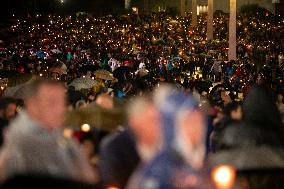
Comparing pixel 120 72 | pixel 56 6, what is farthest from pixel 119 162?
pixel 56 6

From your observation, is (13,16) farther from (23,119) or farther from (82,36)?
(23,119)

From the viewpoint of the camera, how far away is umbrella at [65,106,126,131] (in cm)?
629

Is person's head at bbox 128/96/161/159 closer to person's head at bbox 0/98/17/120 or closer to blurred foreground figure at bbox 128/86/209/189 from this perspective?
blurred foreground figure at bbox 128/86/209/189

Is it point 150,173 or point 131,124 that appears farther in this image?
point 131,124

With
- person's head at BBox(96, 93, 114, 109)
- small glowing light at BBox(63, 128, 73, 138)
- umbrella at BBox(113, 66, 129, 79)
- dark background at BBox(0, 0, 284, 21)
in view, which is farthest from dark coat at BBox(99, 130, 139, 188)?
dark background at BBox(0, 0, 284, 21)

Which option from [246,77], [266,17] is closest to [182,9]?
→ [266,17]

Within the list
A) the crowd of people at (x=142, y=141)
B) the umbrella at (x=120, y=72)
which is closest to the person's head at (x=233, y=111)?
the crowd of people at (x=142, y=141)

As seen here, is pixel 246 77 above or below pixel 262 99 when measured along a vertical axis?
below

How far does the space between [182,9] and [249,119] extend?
146 ft

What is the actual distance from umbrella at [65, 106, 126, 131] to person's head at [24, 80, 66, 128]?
2.22 metres

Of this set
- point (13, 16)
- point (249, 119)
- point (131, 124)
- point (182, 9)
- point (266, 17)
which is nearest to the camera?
point (131, 124)

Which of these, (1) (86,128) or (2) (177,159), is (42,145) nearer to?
(2) (177,159)

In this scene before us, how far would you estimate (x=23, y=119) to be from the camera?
3916mm

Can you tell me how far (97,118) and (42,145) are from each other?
264 cm
